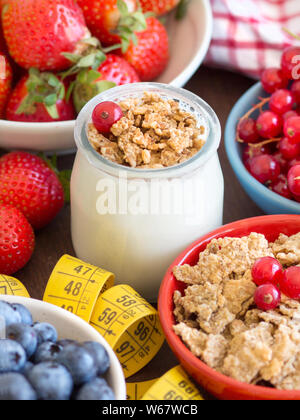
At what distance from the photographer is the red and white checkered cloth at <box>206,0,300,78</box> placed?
5.17 feet

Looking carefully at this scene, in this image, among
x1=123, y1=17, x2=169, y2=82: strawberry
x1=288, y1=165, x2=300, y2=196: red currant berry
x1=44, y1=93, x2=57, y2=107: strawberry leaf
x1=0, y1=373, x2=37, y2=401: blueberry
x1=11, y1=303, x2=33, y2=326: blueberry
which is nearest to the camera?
x1=0, y1=373, x2=37, y2=401: blueberry

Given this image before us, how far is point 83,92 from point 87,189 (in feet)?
0.98

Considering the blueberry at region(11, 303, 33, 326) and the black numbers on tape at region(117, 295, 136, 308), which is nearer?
the blueberry at region(11, 303, 33, 326)

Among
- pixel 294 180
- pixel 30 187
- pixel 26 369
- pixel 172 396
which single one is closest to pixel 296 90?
pixel 294 180

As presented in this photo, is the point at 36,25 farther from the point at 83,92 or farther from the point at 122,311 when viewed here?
the point at 122,311

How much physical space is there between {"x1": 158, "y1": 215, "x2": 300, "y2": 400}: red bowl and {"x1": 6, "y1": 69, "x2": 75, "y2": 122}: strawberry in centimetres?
43

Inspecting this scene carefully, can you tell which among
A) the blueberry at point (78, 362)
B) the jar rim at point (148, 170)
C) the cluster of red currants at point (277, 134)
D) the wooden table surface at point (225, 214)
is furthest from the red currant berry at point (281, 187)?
the blueberry at point (78, 362)

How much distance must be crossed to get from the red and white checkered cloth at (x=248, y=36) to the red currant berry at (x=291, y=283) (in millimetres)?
764

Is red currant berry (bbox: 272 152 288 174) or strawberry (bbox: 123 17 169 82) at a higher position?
strawberry (bbox: 123 17 169 82)

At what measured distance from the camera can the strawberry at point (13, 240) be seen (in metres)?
1.14

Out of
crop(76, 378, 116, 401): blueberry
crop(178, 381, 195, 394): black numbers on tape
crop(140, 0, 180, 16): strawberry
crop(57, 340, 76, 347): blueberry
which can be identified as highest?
crop(140, 0, 180, 16): strawberry

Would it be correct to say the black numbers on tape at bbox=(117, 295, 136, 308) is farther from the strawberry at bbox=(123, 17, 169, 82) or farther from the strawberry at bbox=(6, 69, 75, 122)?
the strawberry at bbox=(123, 17, 169, 82)

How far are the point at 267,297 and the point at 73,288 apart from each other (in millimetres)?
331

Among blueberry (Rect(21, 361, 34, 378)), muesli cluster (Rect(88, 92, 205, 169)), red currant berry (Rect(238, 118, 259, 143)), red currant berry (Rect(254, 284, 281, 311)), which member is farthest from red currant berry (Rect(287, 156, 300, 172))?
blueberry (Rect(21, 361, 34, 378))
